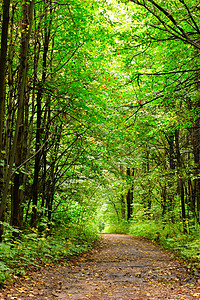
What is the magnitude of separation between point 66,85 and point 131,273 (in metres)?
5.29

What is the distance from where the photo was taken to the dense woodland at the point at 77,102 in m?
5.54

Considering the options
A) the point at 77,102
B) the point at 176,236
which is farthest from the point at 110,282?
the point at 176,236

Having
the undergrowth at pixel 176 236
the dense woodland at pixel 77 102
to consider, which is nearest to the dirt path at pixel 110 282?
the undergrowth at pixel 176 236

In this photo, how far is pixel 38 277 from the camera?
5.13 metres

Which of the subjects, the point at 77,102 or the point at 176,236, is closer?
the point at 77,102

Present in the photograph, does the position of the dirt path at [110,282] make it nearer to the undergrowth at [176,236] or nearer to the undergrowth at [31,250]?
the undergrowth at [31,250]

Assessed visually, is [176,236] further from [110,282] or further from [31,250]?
[31,250]

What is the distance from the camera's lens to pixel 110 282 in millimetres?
5621

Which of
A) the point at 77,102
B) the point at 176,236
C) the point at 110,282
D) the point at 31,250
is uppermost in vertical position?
the point at 77,102

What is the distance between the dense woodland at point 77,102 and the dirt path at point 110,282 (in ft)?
2.17

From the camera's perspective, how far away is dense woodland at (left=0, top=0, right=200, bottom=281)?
5545mm

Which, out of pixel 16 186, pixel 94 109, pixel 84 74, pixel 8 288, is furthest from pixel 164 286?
pixel 84 74

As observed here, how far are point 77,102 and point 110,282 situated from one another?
4850 mm

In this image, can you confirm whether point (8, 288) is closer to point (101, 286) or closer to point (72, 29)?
point (101, 286)
